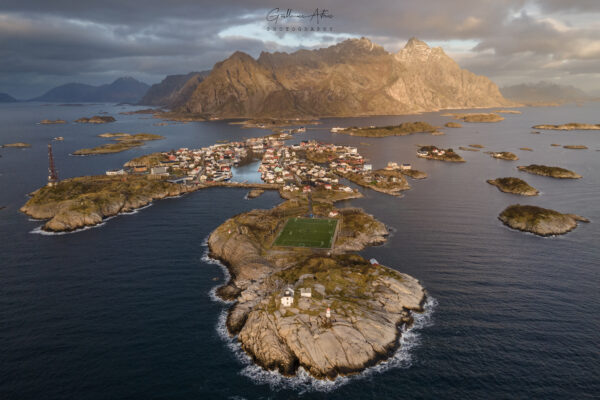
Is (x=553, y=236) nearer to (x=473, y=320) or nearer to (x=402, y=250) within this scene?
(x=402, y=250)

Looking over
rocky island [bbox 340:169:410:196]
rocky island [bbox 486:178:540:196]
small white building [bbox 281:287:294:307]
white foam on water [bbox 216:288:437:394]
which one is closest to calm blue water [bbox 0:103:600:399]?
white foam on water [bbox 216:288:437:394]

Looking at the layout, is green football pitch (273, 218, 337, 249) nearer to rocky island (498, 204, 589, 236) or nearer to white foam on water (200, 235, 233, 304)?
white foam on water (200, 235, 233, 304)

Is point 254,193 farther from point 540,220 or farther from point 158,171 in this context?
point 540,220

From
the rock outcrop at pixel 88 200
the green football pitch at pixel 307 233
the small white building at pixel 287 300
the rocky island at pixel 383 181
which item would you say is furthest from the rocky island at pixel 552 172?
the rock outcrop at pixel 88 200

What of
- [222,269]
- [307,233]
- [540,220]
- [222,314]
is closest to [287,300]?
[222,314]

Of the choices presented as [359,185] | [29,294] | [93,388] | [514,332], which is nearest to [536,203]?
[359,185]

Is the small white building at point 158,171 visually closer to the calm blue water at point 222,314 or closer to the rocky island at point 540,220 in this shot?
the calm blue water at point 222,314
